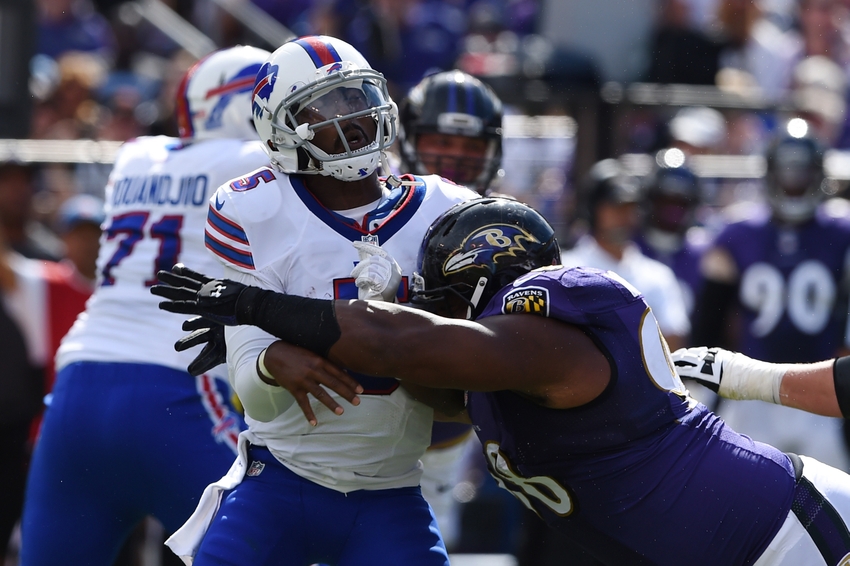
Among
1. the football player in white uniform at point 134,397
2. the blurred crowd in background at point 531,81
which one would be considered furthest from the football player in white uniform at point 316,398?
the blurred crowd in background at point 531,81

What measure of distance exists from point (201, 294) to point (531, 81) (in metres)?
4.53

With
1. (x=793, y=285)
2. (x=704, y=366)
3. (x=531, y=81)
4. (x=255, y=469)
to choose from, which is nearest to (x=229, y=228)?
(x=255, y=469)

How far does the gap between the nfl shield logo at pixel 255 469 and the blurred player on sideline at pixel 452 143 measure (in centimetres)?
157

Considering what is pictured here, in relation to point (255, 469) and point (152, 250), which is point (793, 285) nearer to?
point (152, 250)

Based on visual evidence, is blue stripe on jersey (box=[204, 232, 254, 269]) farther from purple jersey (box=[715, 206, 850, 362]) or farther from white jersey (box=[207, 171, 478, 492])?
purple jersey (box=[715, 206, 850, 362])

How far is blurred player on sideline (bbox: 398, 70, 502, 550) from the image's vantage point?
4816 mm

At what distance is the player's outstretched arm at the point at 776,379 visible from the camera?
326 cm

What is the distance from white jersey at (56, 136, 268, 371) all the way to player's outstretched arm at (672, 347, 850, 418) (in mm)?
1601

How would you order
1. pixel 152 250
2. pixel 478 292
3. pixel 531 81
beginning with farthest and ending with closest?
pixel 531 81
pixel 152 250
pixel 478 292

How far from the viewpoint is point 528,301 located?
2.85m

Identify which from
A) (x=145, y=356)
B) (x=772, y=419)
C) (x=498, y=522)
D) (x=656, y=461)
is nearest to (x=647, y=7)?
(x=772, y=419)

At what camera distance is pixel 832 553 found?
9.67 feet

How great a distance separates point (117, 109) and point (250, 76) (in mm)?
4502

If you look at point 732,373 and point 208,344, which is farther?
point 732,373
